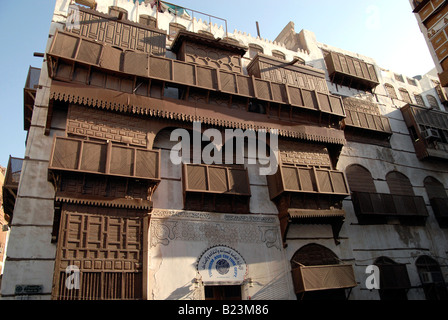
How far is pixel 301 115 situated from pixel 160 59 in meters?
7.09

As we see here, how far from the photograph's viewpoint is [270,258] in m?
14.4

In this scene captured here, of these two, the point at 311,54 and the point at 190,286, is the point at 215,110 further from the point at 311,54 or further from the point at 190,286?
the point at 311,54

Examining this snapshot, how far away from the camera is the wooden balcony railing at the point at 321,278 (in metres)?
13.6

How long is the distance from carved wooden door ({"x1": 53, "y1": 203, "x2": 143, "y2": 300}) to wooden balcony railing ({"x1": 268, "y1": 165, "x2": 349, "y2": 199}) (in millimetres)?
6047

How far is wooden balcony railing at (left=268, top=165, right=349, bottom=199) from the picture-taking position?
14.9 metres

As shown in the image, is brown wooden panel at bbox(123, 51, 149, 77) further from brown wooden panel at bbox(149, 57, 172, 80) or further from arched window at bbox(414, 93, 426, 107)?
arched window at bbox(414, 93, 426, 107)

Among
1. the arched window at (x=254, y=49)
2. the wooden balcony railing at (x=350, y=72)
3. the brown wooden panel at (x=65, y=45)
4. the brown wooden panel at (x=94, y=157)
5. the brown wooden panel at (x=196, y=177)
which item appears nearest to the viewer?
the brown wooden panel at (x=94, y=157)

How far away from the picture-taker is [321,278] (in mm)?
13844

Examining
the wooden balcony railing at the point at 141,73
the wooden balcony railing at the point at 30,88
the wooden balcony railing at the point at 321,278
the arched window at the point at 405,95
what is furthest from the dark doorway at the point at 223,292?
the arched window at the point at 405,95

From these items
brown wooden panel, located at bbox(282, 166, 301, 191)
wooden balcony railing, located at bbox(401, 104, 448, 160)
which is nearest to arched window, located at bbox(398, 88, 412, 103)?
wooden balcony railing, located at bbox(401, 104, 448, 160)

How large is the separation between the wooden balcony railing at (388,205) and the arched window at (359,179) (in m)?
0.88

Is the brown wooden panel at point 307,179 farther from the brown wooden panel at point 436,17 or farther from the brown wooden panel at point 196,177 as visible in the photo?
the brown wooden panel at point 436,17

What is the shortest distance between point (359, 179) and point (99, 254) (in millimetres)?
13653
